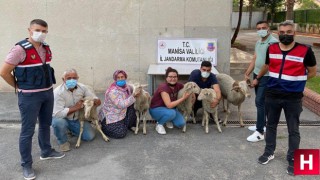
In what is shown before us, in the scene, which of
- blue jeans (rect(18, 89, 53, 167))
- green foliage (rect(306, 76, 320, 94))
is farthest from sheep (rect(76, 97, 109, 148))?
green foliage (rect(306, 76, 320, 94))

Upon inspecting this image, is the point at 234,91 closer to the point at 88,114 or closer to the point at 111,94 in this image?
the point at 111,94

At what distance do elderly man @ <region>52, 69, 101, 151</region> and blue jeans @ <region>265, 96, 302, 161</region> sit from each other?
2.64 metres

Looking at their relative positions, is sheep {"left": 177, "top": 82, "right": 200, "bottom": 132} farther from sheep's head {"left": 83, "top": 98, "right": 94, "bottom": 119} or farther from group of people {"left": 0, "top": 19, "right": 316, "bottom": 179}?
sheep's head {"left": 83, "top": 98, "right": 94, "bottom": 119}

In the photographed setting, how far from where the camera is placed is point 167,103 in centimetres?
551

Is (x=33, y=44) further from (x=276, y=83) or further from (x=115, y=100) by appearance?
(x=276, y=83)

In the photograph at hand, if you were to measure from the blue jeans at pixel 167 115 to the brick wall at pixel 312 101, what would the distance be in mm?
2999

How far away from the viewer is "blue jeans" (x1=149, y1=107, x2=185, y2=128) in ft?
18.6

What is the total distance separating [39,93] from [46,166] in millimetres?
1085

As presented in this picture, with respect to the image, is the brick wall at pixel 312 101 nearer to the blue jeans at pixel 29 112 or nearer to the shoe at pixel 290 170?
the shoe at pixel 290 170

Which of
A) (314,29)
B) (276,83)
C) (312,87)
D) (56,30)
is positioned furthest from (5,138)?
(314,29)

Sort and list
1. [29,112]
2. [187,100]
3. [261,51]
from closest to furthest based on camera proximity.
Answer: [29,112], [261,51], [187,100]

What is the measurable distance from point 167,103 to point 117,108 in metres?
0.85

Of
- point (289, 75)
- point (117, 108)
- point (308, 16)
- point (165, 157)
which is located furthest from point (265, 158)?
point (308, 16)

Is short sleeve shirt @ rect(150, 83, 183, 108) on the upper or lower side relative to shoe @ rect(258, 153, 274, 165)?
upper
